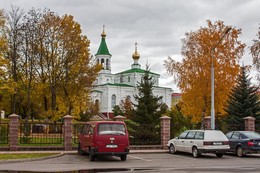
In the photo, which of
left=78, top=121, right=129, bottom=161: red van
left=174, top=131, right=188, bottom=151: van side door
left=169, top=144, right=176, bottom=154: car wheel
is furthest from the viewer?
left=169, top=144, right=176, bottom=154: car wheel

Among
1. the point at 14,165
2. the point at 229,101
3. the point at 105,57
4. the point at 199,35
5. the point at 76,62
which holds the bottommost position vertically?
the point at 14,165

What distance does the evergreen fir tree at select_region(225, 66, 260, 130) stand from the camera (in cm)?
3431

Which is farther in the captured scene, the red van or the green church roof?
the green church roof

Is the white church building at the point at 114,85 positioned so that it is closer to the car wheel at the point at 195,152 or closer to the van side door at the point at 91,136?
the car wheel at the point at 195,152

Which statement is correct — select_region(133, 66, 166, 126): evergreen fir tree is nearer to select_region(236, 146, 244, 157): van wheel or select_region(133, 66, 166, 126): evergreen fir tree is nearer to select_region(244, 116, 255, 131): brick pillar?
select_region(244, 116, 255, 131): brick pillar

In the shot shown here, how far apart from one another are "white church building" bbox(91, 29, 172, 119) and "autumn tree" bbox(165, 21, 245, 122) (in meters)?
61.5

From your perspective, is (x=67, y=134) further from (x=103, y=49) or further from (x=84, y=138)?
(x=103, y=49)

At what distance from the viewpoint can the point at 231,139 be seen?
21.9m

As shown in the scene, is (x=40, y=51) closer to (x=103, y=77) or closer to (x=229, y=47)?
(x=229, y=47)

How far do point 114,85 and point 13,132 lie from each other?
Answer: 3216 inches

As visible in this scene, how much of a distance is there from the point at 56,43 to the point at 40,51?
172 cm

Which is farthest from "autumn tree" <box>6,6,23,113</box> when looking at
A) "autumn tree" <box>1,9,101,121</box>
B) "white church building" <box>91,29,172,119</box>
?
"white church building" <box>91,29,172,119</box>

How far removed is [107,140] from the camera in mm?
17203

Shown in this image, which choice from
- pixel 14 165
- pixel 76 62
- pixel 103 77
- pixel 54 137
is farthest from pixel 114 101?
pixel 14 165
